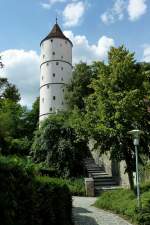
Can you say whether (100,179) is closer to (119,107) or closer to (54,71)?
(119,107)

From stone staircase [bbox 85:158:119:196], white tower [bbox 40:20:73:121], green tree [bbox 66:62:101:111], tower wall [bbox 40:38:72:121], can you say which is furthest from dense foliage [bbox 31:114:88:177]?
tower wall [bbox 40:38:72:121]

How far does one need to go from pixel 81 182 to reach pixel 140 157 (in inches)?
196

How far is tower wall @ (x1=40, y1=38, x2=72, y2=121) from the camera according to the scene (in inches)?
2484

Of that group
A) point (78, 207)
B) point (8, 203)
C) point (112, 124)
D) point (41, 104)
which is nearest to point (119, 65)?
point (112, 124)

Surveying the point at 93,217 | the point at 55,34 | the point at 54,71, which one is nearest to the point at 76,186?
the point at 93,217

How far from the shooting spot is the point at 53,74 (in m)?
63.6

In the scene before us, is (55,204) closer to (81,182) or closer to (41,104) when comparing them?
(81,182)

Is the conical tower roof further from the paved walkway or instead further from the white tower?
the paved walkway

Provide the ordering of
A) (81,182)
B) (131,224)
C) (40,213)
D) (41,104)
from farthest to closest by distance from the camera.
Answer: (41,104), (81,182), (131,224), (40,213)

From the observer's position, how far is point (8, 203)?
7.06 m

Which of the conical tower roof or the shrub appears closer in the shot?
the shrub

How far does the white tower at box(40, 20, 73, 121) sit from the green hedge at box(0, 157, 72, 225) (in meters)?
50.1

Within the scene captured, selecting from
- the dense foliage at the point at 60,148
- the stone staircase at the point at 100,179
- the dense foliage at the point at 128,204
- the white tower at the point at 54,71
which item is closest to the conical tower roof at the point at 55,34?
the white tower at the point at 54,71

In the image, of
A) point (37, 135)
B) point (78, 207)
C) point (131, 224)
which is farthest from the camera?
point (37, 135)
